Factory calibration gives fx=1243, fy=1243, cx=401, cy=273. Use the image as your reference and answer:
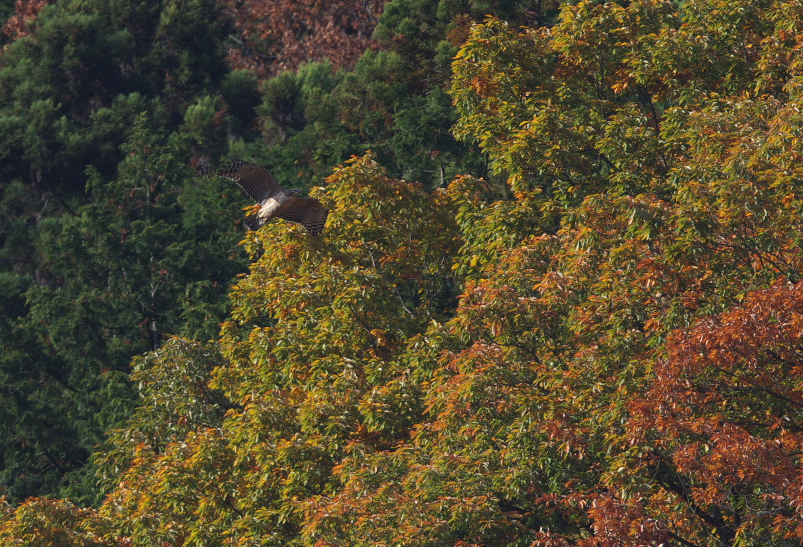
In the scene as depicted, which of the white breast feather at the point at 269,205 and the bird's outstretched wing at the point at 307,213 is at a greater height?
the white breast feather at the point at 269,205

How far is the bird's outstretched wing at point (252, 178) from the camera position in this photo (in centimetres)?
1457

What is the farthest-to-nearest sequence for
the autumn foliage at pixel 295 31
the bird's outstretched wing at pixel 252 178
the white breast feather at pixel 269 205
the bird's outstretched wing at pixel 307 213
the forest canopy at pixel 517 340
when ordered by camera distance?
the autumn foliage at pixel 295 31 < the bird's outstretched wing at pixel 307 213 < the white breast feather at pixel 269 205 < the bird's outstretched wing at pixel 252 178 < the forest canopy at pixel 517 340

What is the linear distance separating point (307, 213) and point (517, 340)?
369 centimetres

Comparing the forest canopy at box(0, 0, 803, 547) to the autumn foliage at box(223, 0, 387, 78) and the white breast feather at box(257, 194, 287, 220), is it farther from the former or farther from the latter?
the autumn foliage at box(223, 0, 387, 78)

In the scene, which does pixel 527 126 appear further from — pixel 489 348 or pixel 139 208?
pixel 139 208

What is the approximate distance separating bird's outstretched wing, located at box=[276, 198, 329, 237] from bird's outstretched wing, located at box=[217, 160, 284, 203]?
38cm

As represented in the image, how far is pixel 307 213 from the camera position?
1627 centimetres

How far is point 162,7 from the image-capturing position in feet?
140

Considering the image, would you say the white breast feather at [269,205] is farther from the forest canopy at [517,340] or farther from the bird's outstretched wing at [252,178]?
the forest canopy at [517,340]

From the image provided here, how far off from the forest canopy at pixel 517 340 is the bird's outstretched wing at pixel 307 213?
0.51 metres

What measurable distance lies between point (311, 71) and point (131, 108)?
241 inches

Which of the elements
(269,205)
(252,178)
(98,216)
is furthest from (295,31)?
(252,178)

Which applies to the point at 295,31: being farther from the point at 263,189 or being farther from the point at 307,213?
the point at 263,189

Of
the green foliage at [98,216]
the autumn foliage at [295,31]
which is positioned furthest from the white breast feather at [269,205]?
the autumn foliage at [295,31]
